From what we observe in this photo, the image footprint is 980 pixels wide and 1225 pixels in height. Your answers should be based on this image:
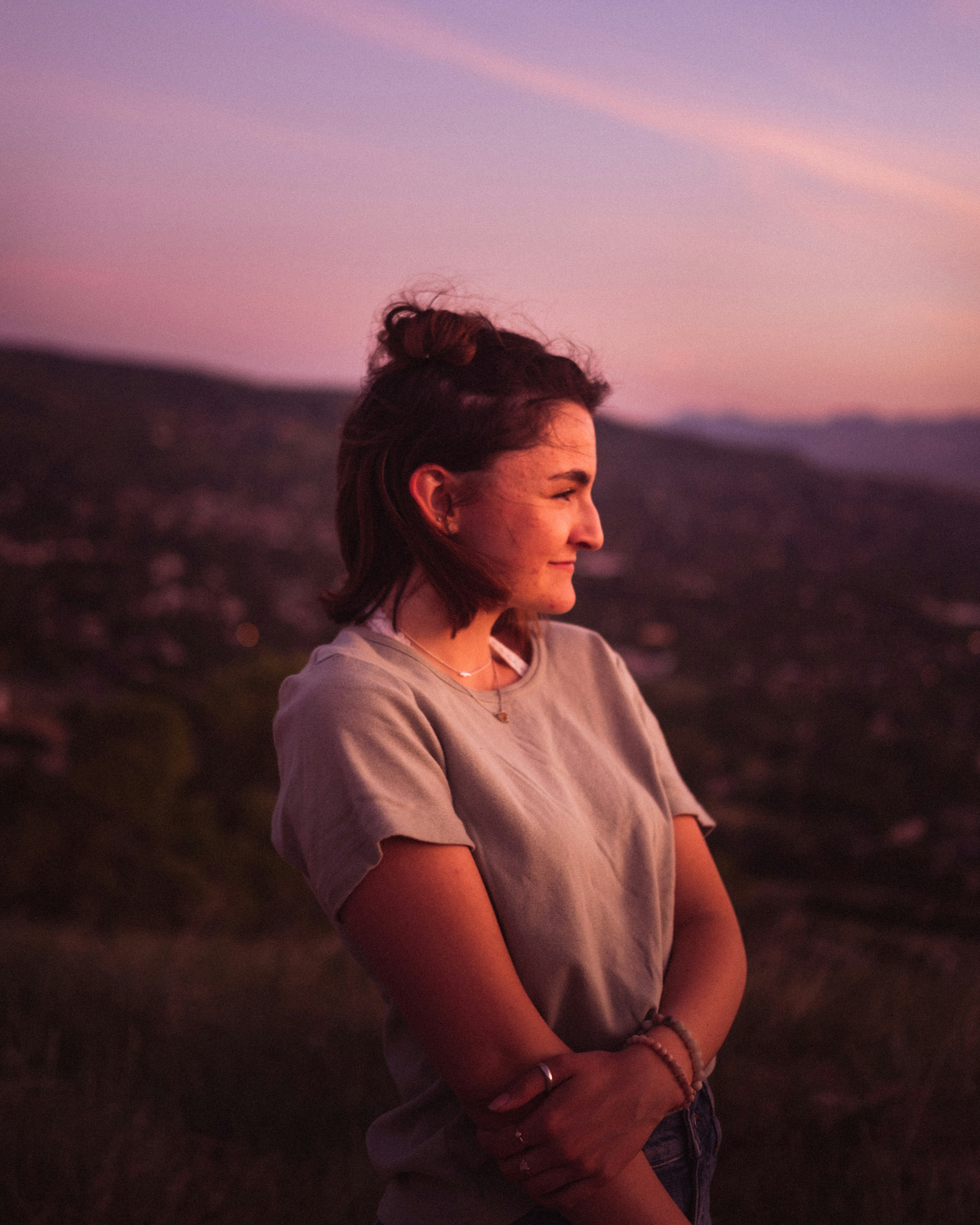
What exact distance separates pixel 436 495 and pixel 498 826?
0.40 metres

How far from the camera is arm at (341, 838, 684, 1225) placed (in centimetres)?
83

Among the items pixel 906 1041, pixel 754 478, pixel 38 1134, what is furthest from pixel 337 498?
pixel 754 478

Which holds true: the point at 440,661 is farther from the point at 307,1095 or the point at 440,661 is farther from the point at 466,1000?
the point at 307,1095

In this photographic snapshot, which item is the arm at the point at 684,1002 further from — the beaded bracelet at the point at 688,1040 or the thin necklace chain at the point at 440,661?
the thin necklace chain at the point at 440,661

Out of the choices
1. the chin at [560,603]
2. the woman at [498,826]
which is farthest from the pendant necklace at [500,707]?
the chin at [560,603]

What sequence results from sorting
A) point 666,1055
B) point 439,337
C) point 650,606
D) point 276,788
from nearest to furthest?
point 666,1055
point 439,337
point 276,788
point 650,606

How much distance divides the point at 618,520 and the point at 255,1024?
21.3 ft

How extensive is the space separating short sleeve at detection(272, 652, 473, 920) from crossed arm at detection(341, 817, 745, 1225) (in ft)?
0.08

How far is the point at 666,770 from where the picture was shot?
3.92 ft

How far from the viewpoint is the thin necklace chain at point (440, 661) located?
3.51 feet

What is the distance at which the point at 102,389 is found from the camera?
9.02 m

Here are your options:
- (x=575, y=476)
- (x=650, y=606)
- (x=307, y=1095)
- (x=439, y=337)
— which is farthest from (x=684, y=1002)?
(x=650, y=606)

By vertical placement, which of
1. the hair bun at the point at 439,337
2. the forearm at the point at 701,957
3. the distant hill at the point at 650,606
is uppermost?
the hair bun at the point at 439,337

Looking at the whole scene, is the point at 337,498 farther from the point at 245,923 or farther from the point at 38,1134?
the point at 245,923
